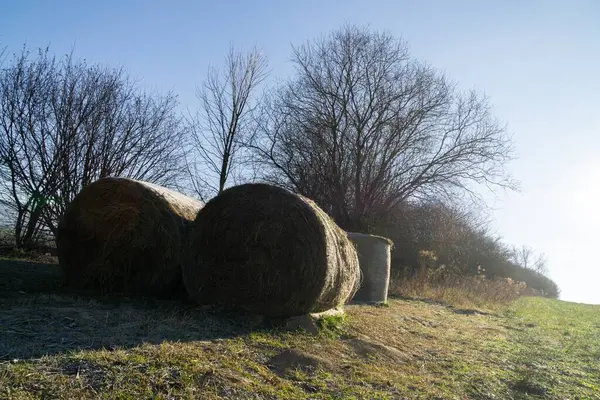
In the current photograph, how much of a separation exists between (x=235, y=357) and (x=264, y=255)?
220cm

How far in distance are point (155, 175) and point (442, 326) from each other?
10333mm

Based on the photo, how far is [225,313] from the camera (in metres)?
6.75

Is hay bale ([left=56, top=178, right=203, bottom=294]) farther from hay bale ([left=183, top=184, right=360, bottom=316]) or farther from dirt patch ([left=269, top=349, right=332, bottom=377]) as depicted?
dirt patch ([left=269, top=349, right=332, bottom=377])

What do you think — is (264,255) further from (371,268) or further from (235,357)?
(371,268)

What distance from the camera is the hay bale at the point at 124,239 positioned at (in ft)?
25.9

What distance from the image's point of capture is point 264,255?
6.93 meters

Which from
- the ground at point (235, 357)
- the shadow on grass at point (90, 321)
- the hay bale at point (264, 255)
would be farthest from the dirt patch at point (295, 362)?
the hay bale at point (264, 255)

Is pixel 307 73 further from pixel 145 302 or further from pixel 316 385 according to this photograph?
pixel 316 385

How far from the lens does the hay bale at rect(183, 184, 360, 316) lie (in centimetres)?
674

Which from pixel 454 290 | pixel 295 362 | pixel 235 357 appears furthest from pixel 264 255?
pixel 454 290

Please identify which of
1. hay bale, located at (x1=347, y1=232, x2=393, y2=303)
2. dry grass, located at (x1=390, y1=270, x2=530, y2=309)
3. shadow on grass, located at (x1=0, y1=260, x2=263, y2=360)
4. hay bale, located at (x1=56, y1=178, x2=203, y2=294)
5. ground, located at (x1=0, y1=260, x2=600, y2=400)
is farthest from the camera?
Answer: dry grass, located at (x1=390, y1=270, x2=530, y2=309)

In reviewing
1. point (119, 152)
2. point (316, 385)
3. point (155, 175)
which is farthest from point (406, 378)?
point (155, 175)

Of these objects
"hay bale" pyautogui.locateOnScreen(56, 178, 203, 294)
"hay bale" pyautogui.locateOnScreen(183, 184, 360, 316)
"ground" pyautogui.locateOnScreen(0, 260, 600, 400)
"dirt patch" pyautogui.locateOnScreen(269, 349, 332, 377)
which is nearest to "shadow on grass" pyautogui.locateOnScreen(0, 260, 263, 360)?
"ground" pyautogui.locateOnScreen(0, 260, 600, 400)

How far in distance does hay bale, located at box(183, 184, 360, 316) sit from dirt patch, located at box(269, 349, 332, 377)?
1453mm
